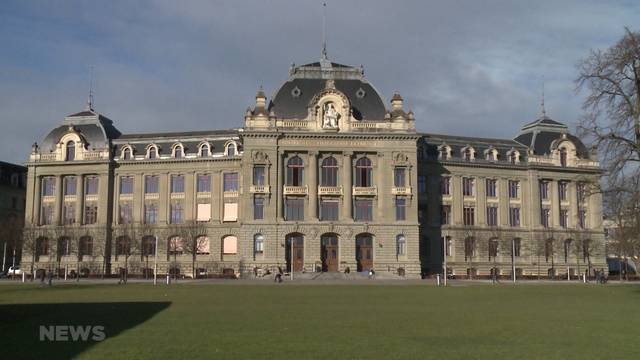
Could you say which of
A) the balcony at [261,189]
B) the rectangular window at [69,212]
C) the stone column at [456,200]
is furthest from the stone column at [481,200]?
the rectangular window at [69,212]

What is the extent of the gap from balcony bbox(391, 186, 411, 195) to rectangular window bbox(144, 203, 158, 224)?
3308 cm

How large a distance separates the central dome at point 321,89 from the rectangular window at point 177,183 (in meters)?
18.5

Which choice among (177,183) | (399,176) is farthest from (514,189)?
(177,183)

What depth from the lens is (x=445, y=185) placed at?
330 feet

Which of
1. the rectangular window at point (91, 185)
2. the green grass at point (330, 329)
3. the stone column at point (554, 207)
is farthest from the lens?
the stone column at point (554, 207)

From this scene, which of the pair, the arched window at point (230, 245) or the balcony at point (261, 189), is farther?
the arched window at point (230, 245)

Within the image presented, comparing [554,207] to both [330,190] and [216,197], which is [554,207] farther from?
[216,197]

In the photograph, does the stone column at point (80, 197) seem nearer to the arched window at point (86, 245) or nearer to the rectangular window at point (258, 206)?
the arched window at point (86, 245)

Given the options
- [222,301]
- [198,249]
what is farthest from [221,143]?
[222,301]

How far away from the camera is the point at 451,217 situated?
100375mm

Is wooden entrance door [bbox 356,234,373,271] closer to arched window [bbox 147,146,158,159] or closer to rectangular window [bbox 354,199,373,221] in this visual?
rectangular window [bbox 354,199,373,221]

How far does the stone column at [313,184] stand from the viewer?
86.4 m

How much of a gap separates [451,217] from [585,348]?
81140 mm

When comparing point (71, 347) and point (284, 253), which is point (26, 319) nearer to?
point (71, 347)
